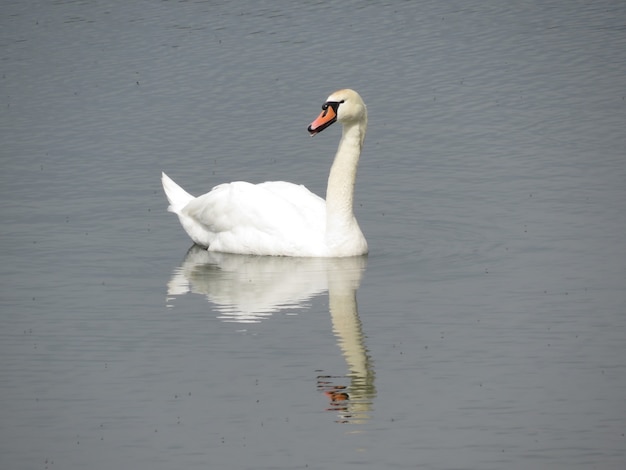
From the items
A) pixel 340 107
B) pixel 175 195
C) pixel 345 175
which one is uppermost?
pixel 340 107

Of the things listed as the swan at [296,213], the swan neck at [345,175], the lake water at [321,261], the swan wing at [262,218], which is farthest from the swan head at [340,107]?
the lake water at [321,261]

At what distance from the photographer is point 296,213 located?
16016 millimetres

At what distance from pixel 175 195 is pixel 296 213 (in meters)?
1.58

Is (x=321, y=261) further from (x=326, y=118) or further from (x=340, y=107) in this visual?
(x=340, y=107)

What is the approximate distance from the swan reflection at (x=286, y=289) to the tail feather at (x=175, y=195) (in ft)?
1.82

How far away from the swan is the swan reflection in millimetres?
120

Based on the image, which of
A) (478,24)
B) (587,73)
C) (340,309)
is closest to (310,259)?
(340,309)

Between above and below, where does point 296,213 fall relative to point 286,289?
above

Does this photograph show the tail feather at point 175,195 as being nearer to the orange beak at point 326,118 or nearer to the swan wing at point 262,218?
the swan wing at point 262,218

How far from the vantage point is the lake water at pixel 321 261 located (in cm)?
1080

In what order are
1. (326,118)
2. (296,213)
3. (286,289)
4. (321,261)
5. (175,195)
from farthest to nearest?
(175,195) → (296,213) → (326,118) → (321,261) → (286,289)

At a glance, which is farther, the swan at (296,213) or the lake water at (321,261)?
the swan at (296,213)

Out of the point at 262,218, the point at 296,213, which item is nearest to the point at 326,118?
the point at 296,213

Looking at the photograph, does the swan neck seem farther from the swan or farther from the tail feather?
the tail feather
